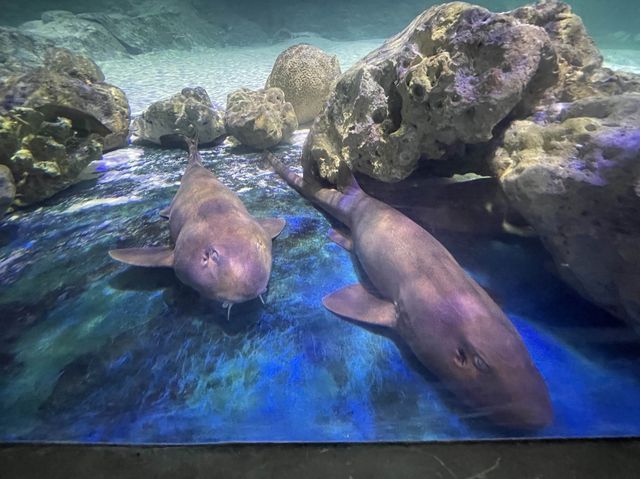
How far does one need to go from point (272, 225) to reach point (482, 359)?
2.25 metres

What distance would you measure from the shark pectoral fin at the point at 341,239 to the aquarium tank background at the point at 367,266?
28mm

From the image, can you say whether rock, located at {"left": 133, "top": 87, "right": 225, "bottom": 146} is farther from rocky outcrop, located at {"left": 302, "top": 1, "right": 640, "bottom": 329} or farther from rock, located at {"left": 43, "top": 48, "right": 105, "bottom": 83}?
rocky outcrop, located at {"left": 302, "top": 1, "right": 640, "bottom": 329}

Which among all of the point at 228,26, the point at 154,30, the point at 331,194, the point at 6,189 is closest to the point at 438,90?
the point at 331,194

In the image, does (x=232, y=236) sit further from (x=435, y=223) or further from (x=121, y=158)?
(x=121, y=158)

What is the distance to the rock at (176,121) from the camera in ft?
19.6

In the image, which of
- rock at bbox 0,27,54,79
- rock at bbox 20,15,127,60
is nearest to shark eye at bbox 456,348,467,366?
rock at bbox 0,27,54,79

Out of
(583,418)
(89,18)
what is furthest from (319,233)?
(89,18)

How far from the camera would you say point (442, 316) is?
2.16 meters

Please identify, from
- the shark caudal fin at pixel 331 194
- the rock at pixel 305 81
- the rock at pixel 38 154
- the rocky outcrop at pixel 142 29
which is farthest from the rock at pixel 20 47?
the shark caudal fin at pixel 331 194

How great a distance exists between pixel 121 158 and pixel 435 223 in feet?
16.5

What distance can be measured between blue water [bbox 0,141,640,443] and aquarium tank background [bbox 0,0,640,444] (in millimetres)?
15

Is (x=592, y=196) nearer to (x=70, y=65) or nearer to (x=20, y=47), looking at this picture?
(x=70, y=65)

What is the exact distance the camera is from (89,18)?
621 inches

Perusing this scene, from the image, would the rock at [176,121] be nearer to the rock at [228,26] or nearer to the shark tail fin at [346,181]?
the shark tail fin at [346,181]
